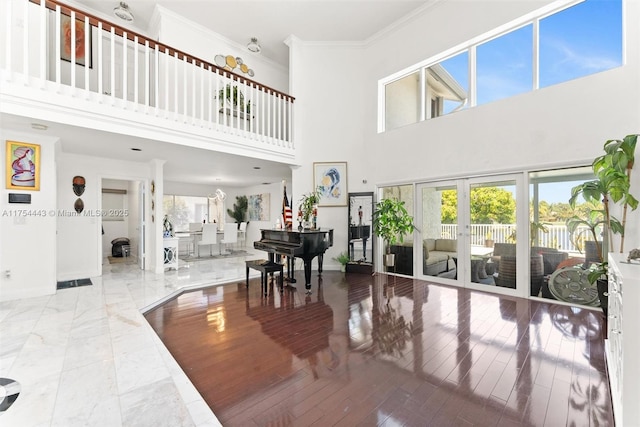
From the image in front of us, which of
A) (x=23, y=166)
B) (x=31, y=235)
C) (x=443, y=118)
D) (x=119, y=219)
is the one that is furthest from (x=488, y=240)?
(x=119, y=219)

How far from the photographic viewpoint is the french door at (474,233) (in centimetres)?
414

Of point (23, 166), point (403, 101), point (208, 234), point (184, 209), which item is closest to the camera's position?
point (23, 166)

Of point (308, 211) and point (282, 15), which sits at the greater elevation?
point (282, 15)

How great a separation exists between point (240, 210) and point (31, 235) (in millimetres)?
6610

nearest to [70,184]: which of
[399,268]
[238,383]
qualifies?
[238,383]

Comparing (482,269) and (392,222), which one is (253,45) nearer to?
(392,222)

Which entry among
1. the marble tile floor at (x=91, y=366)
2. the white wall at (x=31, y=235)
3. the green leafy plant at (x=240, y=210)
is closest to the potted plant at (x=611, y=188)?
the marble tile floor at (x=91, y=366)

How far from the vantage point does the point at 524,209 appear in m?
4.02

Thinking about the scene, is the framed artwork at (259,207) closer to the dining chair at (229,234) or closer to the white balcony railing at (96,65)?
the dining chair at (229,234)

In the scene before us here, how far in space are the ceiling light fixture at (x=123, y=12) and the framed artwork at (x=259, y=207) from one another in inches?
230

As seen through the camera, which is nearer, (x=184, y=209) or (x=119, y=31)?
(x=119, y=31)

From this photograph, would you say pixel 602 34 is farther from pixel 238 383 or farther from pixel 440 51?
pixel 238 383

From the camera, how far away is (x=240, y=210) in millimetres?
10531

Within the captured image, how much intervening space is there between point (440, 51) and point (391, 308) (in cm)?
463
